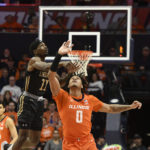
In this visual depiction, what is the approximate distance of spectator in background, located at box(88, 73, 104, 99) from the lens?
1337cm

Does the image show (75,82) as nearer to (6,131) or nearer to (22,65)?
(6,131)

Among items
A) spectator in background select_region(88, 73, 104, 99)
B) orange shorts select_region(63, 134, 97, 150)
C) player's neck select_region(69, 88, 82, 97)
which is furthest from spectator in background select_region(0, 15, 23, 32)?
orange shorts select_region(63, 134, 97, 150)

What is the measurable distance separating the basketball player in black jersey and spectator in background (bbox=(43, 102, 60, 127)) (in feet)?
17.5

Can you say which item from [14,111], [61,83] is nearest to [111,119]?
[14,111]

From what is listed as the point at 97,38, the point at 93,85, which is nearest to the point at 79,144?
the point at 97,38

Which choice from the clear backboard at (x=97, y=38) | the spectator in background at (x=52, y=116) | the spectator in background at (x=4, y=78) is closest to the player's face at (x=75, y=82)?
the clear backboard at (x=97, y=38)

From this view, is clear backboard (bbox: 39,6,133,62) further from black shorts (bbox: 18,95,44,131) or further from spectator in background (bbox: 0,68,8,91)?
black shorts (bbox: 18,95,44,131)

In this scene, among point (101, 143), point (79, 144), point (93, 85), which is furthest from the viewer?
point (93, 85)

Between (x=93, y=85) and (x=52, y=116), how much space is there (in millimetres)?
1668

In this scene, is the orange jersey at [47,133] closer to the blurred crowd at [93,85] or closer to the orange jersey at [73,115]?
the blurred crowd at [93,85]

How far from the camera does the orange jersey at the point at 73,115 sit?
6895 mm

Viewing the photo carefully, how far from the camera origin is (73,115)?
22.7 feet

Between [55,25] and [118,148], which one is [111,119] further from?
[55,25]

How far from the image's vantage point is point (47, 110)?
13.4 metres
